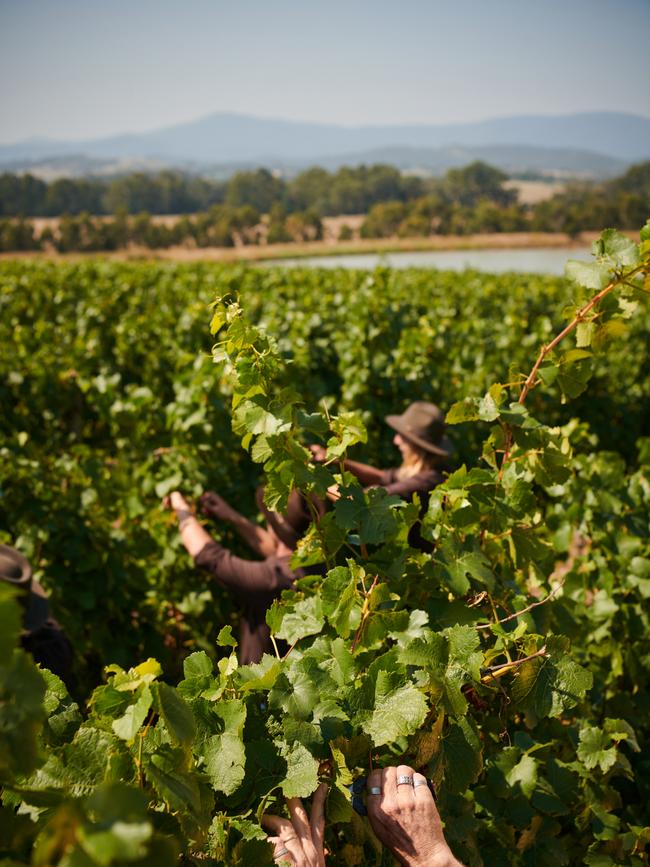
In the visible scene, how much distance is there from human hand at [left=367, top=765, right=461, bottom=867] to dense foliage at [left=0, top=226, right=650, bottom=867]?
55 mm

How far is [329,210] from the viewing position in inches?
4008

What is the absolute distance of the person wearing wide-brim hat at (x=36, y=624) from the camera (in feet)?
6.61

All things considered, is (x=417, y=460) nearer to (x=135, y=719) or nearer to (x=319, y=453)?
(x=319, y=453)

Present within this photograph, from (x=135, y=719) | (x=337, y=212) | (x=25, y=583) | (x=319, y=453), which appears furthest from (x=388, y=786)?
(x=337, y=212)

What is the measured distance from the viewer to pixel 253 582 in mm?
2330

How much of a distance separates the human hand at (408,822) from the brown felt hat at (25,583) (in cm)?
129

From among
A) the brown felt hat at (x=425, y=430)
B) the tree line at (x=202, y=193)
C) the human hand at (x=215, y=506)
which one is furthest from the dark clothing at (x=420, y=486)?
the tree line at (x=202, y=193)

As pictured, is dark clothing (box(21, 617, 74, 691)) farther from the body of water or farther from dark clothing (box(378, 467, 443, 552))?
A: the body of water

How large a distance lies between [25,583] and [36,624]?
0.92ft

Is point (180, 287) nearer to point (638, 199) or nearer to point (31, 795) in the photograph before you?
point (31, 795)

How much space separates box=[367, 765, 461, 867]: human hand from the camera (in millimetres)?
1112

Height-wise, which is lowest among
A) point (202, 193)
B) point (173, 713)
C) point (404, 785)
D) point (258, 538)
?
point (258, 538)

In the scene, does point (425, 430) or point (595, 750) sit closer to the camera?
point (595, 750)

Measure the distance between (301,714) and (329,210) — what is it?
353 ft
